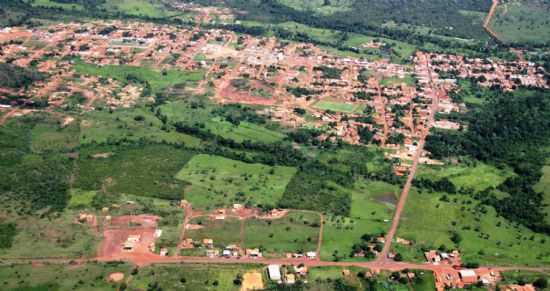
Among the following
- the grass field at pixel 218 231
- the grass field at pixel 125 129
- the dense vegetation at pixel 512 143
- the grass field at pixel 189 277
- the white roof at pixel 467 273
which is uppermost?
the dense vegetation at pixel 512 143

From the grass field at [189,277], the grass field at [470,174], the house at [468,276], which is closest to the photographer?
the grass field at [189,277]

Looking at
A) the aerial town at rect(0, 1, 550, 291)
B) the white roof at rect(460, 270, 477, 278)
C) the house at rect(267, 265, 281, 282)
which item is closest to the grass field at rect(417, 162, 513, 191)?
the aerial town at rect(0, 1, 550, 291)

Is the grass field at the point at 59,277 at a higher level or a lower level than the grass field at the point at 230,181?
lower

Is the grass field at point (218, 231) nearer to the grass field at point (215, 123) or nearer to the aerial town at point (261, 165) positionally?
the aerial town at point (261, 165)

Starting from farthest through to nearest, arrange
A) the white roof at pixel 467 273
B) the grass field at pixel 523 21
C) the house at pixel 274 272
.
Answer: the grass field at pixel 523 21 → the white roof at pixel 467 273 → the house at pixel 274 272

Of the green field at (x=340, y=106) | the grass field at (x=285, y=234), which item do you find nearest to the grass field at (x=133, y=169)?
the grass field at (x=285, y=234)

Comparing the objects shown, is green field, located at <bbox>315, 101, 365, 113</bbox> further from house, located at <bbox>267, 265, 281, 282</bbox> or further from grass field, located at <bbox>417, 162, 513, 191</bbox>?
house, located at <bbox>267, 265, 281, 282</bbox>

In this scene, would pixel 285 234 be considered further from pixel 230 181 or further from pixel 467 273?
pixel 467 273
